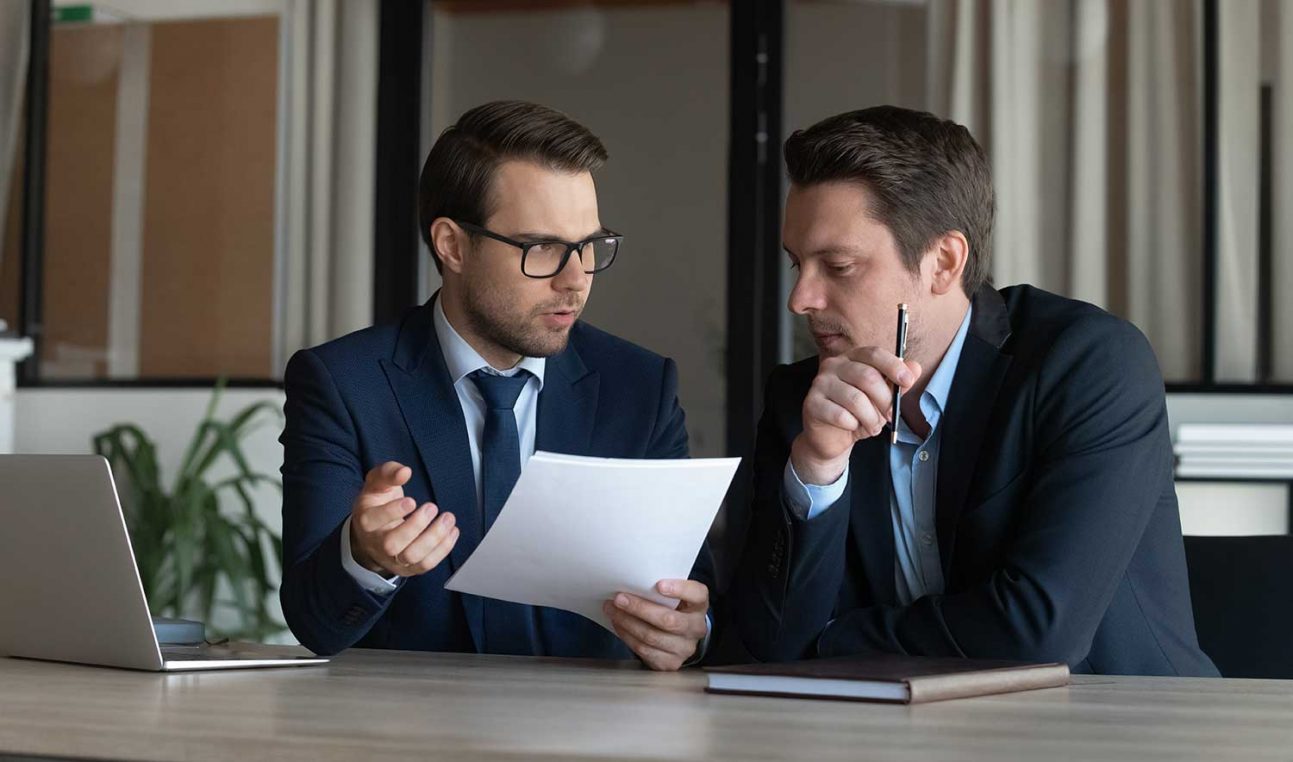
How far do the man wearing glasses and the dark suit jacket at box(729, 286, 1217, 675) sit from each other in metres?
0.18

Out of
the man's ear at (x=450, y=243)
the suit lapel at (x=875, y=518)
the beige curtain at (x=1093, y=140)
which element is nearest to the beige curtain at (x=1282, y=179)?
the beige curtain at (x=1093, y=140)

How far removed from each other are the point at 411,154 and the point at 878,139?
3008 millimetres

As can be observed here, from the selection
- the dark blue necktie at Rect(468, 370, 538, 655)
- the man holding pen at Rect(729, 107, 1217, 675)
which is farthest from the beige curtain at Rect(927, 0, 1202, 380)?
the dark blue necktie at Rect(468, 370, 538, 655)

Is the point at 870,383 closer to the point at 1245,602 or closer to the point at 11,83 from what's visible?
the point at 1245,602

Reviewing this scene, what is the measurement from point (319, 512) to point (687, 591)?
21.7 inches

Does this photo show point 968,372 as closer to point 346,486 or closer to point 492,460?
point 492,460

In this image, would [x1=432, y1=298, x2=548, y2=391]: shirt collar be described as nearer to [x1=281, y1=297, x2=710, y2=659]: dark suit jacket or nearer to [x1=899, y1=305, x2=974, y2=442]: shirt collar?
[x1=281, y1=297, x2=710, y2=659]: dark suit jacket

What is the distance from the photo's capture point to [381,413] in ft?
6.74

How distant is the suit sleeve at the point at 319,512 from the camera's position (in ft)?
5.63

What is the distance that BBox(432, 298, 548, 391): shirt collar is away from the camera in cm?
215

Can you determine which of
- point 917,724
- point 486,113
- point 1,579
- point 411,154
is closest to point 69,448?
point 411,154

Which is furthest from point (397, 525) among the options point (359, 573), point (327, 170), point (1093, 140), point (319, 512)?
point (327, 170)

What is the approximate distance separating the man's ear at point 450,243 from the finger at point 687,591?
0.80 metres

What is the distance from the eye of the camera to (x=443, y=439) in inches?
80.8
